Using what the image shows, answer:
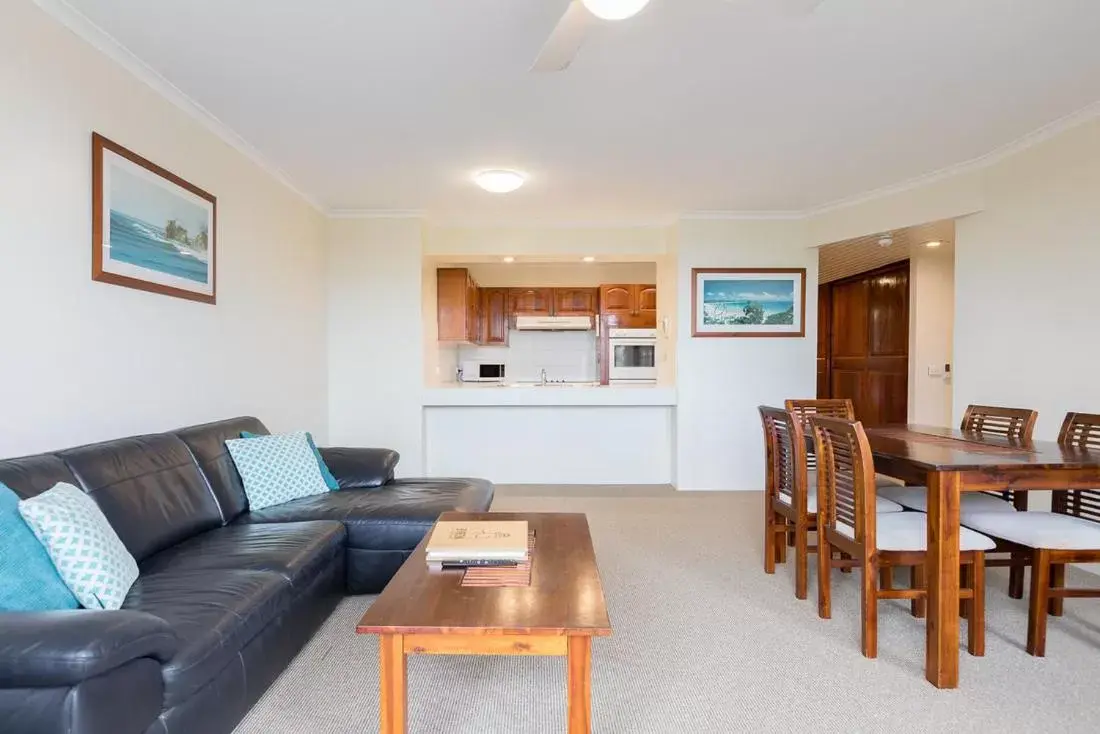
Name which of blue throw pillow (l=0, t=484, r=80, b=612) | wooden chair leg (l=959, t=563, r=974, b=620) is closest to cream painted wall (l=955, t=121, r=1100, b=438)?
wooden chair leg (l=959, t=563, r=974, b=620)

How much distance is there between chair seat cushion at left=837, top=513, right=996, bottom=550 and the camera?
2.02 meters

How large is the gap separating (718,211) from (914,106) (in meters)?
1.91

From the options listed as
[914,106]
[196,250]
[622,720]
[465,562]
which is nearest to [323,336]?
[196,250]

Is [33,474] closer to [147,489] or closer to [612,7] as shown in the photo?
[147,489]

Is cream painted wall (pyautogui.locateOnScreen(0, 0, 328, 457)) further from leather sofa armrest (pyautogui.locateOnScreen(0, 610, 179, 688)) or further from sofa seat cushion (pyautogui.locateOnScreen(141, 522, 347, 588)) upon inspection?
leather sofa armrest (pyautogui.locateOnScreen(0, 610, 179, 688))

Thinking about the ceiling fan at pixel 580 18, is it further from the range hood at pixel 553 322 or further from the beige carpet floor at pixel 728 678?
the range hood at pixel 553 322

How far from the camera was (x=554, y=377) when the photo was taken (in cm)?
714

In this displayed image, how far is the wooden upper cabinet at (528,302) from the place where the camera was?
672 cm

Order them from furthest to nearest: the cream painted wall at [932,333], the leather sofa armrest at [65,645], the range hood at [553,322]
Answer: the range hood at [553,322] → the cream painted wall at [932,333] → the leather sofa armrest at [65,645]

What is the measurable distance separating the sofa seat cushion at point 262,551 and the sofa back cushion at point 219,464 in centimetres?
18

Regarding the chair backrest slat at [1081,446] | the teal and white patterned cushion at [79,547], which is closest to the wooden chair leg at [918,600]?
the chair backrest slat at [1081,446]

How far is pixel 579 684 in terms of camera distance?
1.35m

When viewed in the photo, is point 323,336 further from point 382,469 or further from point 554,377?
point 554,377

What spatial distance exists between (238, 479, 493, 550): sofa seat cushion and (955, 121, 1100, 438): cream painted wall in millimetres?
3189
